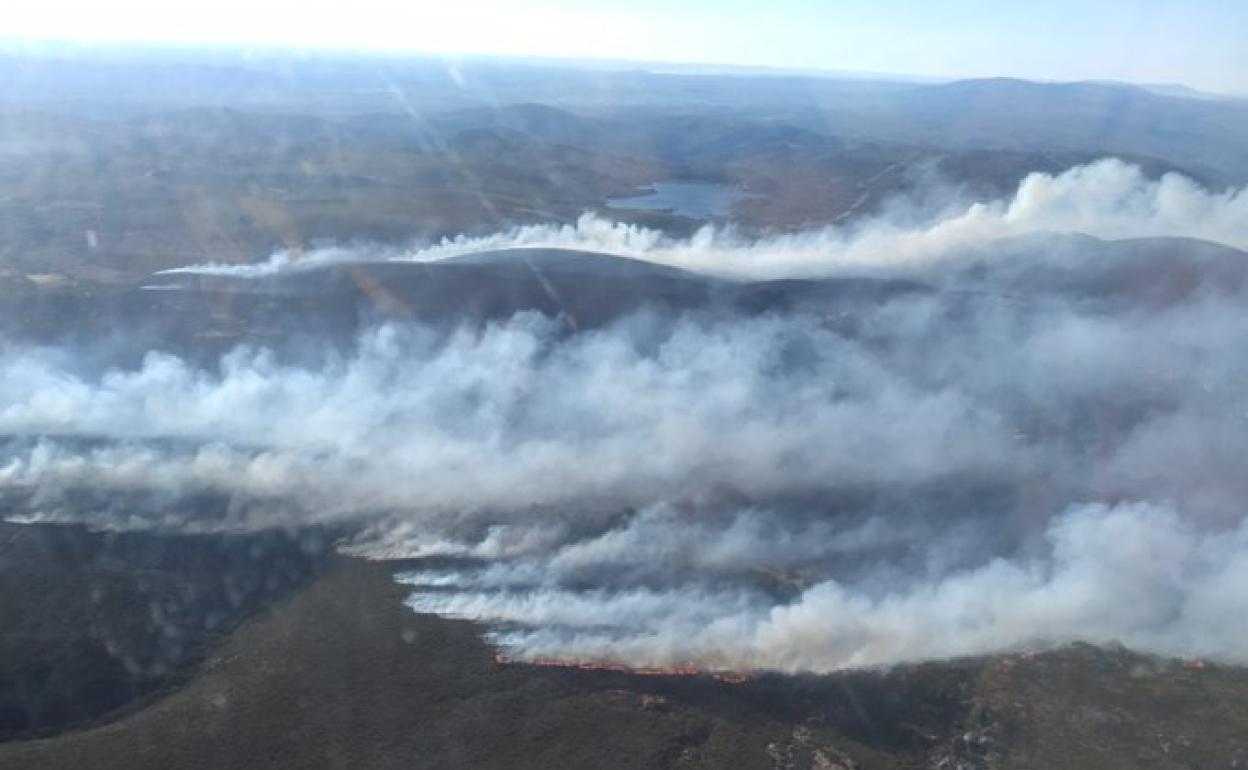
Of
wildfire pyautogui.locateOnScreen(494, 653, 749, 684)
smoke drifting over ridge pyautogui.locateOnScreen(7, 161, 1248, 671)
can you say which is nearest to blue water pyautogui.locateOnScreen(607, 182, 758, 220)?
smoke drifting over ridge pyautogui.locateOnScreen(7, 161, 1248, 671)

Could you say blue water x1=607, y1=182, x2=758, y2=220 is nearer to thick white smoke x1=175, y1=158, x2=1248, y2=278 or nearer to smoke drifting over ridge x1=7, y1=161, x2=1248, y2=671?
thick white smoke x1=175, y1=158, x2=1248, y2=278

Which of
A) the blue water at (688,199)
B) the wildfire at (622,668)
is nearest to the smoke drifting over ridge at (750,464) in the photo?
the wildfire at (622,668)

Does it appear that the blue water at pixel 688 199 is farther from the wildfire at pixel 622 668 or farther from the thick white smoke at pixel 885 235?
the wildfire at pixel 622 668

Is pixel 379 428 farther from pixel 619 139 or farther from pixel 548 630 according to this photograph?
pixel 619 139

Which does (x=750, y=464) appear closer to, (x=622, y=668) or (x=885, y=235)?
(x=622, y=668)

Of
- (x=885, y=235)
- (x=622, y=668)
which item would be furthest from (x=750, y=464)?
(x=885, y=235)

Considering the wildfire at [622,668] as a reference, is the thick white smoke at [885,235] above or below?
above
